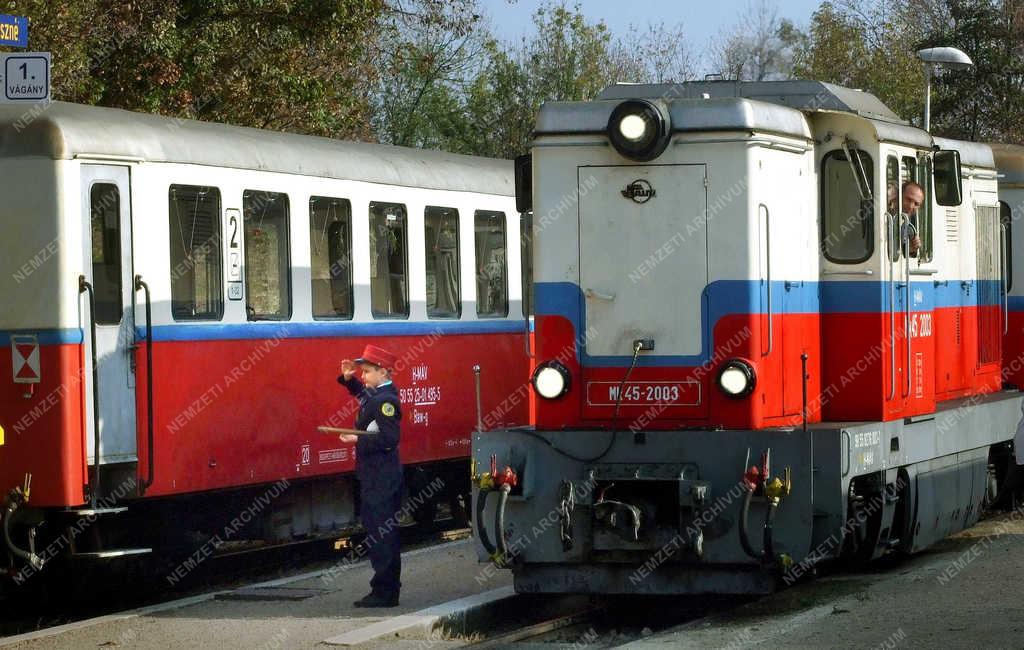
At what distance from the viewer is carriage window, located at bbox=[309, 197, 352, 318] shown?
13.8 metres

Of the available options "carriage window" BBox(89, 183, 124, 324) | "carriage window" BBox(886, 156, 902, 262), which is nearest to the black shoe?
"carriage window" BBox(89, 183, 124, 324)

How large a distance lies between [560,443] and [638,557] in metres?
0.87

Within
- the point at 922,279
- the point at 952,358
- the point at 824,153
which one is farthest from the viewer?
the point at 952,358

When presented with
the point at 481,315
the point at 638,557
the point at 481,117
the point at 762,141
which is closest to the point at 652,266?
the point at 762,141

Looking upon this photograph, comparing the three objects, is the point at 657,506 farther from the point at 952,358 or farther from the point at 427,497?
the point at 427,497

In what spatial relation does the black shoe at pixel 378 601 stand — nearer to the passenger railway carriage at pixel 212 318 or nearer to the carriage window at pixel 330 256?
the passenger railway carriage at pixel 212 318

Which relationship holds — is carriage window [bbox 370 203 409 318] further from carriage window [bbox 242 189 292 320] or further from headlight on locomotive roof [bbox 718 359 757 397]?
headlight on locomotive roof [bbox 718 359 757 397]

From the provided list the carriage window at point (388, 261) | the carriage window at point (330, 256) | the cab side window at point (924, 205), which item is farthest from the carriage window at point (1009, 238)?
the carriage window at point (330, 256)

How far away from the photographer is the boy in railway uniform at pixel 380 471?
10758 millimetres

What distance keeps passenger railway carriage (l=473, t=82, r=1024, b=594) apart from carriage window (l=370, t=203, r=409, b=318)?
12.0 ft

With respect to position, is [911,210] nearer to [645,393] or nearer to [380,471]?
[645,393]

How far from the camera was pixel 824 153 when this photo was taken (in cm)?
1114

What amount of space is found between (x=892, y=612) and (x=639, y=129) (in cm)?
335

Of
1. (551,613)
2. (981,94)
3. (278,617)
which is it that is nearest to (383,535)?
(278,617)
